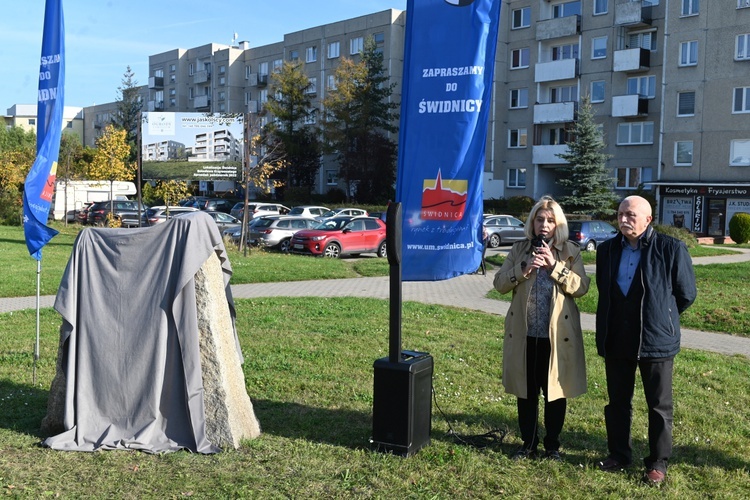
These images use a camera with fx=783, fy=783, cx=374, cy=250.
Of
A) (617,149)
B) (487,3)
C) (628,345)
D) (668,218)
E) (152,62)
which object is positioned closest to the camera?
(628,345)

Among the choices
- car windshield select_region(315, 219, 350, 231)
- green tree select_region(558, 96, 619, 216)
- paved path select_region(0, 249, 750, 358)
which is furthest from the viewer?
green tree select_region(558, 96, 619, 216)

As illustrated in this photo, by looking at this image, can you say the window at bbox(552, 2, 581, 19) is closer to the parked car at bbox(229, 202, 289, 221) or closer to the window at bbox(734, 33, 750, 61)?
the window at bbox(734, 33, 750, 61)

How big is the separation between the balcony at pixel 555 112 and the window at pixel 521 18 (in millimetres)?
6220

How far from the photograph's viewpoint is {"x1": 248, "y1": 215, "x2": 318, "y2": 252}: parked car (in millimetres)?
28094

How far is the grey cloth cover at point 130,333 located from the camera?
5703 millimetres

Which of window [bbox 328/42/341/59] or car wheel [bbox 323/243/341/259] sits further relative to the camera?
window [bbox 328/42/341/59]

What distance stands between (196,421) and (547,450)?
2.53 metres

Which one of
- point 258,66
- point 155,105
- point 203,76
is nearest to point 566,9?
point 258,66

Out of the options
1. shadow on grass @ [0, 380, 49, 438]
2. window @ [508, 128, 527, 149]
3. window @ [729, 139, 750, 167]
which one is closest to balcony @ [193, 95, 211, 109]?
window @ [508, 128, 527, 149]

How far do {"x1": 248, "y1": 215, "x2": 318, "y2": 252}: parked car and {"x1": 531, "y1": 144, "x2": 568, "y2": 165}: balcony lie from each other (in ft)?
82.8

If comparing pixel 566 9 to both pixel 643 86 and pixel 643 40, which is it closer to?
pixel 643 40

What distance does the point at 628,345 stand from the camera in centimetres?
516

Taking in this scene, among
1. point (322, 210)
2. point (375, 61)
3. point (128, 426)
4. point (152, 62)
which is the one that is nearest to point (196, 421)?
point (128, 426)

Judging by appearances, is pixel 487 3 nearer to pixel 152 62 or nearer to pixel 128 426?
pixel 128 426
